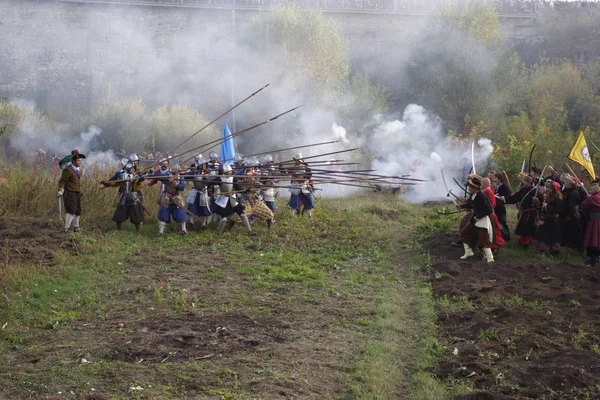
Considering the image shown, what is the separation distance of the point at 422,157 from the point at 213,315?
18.7 metres

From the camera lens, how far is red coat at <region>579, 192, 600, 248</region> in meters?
12.9

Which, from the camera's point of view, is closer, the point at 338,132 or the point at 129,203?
the point at 129,203

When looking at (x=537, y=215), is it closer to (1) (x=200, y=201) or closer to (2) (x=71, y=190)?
(1) (x=200, y=201)

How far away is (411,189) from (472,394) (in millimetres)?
18380

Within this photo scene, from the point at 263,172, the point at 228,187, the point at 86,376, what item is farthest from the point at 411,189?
the point at 86,376

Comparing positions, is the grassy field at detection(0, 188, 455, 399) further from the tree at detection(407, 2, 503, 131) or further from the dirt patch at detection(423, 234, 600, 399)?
the tree at detection(407, 2, 503, 131)

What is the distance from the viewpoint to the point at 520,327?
858 centimetres

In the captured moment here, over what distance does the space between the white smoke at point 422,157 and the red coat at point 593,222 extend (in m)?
10.1

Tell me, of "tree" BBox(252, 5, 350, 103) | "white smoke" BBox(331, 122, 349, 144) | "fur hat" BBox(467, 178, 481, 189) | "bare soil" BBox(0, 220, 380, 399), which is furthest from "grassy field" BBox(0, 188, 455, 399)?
"tree" BBox(252, 5, 350, 103)

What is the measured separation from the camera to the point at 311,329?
8.52m

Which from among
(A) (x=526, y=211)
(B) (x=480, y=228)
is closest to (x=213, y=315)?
Result: (B) (x=480, y=228)

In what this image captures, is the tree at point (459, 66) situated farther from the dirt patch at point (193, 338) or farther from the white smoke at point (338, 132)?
the dirt patch at point (193, 338)

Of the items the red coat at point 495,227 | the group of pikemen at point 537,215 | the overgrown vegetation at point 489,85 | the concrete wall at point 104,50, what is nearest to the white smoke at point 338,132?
the overgrown vegetation at point 489,85

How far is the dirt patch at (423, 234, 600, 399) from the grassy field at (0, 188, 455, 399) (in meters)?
0.37
